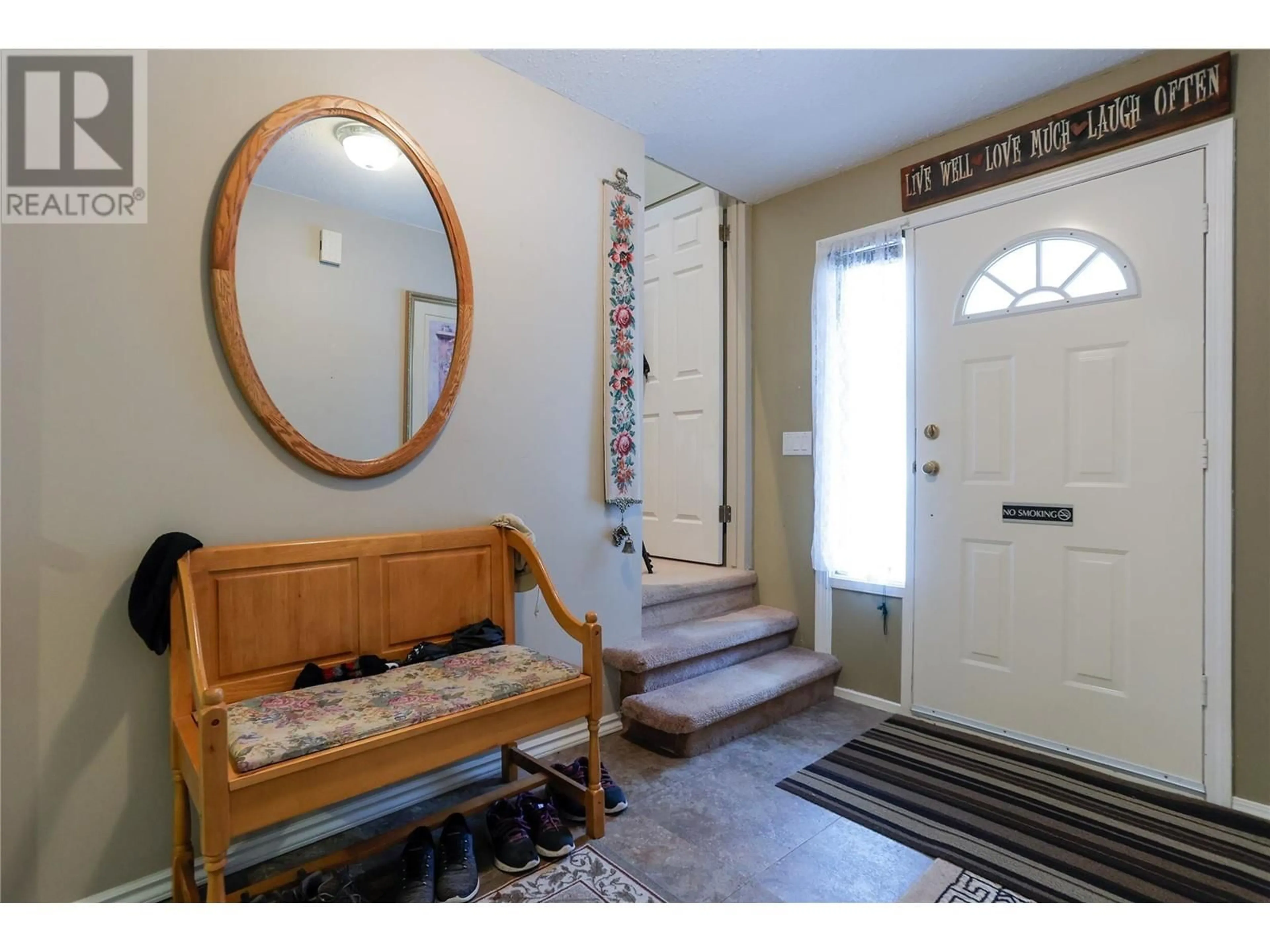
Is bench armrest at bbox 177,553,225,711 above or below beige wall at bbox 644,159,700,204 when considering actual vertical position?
below

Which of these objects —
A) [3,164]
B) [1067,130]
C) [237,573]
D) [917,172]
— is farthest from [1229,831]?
[3,164]

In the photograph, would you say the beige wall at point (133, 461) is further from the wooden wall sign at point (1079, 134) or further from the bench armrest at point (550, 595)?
the wooden wall sign at point (1079, 134)

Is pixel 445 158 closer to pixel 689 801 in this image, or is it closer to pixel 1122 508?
pixel 689 801

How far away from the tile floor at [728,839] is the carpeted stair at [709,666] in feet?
0.42

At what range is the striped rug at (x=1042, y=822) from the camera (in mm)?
1572

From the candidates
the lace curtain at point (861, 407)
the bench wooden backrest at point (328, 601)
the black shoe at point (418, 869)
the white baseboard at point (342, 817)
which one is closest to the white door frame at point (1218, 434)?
the lace curtain at point (861, 407)

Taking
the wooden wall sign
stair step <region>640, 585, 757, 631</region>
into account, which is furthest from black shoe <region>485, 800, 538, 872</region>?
the wooden wall sign

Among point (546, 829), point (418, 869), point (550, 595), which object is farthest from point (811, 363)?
point (418, 869)

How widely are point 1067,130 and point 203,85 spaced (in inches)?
108

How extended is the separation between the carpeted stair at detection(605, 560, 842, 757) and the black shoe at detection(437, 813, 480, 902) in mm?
834

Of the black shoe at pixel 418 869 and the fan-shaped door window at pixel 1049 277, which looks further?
the fan-shaped door window at pixel 1049 277

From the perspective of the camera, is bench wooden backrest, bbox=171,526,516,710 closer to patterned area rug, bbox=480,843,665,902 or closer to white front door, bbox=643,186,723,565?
patterned area rug, bbox=480,843,665,902

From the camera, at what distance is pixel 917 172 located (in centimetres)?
260

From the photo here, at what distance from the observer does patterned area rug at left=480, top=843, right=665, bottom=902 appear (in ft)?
4.89
